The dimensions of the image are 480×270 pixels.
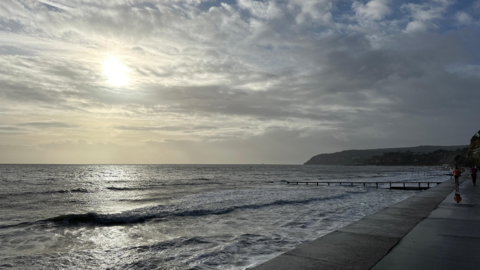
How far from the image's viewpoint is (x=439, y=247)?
581 cm

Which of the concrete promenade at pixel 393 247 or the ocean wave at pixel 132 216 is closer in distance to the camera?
the concrete promenade at pixel 393 247

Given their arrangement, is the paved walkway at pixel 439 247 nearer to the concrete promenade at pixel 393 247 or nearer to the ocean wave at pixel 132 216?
the concrete promenade at pixel 393 247

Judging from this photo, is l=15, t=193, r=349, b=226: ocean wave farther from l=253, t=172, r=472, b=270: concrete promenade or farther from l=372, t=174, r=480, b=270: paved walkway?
l=372, t=174, r=480, b=270: paved walkway

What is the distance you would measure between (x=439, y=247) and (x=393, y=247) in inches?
35.1

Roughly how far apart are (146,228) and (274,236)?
6.23 m

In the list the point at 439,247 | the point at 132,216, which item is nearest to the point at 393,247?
the point at 439,247

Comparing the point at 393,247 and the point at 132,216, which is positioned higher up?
the point at 393,247

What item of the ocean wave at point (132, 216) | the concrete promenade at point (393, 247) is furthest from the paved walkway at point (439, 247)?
the ocean wave at point (132, 216)

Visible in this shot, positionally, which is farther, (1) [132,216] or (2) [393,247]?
(1) [132,216]

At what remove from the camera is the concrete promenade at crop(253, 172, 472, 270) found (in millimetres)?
4840

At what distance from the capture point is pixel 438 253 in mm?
5398

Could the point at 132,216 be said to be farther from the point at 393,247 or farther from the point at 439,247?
the point at 439,247

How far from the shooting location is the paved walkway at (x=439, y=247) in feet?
15.7

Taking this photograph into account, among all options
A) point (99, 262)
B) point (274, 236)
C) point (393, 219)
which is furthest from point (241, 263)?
point (393, 219)
